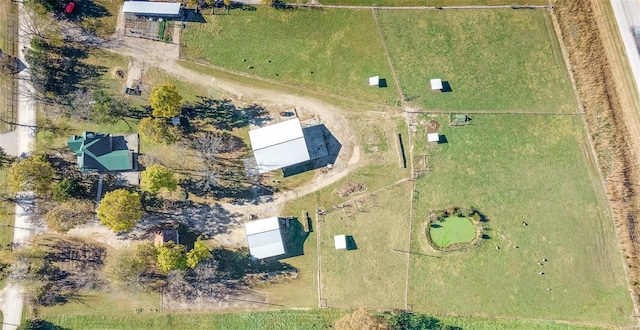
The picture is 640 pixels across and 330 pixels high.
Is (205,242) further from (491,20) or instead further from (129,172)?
(491,20)

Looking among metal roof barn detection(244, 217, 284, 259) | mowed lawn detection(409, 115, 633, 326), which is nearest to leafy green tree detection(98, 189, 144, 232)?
metal roof barn detection(244, 217, 284, 259)

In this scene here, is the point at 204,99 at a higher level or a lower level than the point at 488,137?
higher

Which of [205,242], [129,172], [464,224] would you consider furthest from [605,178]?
[129,172]

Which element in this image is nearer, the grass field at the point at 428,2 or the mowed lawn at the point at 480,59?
the mowed lawn at the point at 480,59

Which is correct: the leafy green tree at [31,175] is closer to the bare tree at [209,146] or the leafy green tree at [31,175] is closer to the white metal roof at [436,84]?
the bare tree at [209,146]

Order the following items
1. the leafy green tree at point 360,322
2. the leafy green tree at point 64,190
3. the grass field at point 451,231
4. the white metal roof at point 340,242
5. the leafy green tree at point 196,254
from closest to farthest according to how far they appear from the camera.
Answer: the leafy green tree at point 360,322
the leafy green tree at point 196,254
the leafy green tree at point 64,190
the white metal roof at point 340,242
the grass field at point 451,231

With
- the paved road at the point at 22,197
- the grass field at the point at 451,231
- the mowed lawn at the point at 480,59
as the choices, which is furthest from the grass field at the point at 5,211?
the grass field at the point at 451,231
